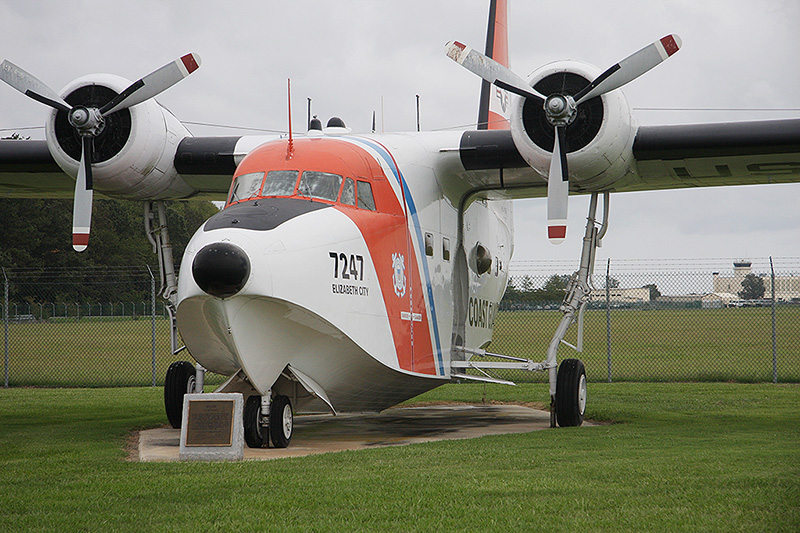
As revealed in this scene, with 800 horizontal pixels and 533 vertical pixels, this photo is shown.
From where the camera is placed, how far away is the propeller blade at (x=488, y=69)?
10867mm

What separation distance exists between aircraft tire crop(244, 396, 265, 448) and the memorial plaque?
0.64 metres

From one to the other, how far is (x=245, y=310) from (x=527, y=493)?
135 inches

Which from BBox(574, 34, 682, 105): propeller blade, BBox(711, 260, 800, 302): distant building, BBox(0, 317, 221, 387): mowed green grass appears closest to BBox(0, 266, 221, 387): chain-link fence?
BBox(0, 317, 221, 387): mowed green grass

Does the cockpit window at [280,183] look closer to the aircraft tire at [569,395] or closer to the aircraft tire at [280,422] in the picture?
the aircraft tire at [280,422]

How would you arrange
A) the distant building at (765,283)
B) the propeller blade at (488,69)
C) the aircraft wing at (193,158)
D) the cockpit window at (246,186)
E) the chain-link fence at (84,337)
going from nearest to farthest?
1. the cockpit window at (246,186)
2. the propeller blade at (488,69)
3. the aircraft wing at (193,158)
4. the distant building at (765,283)
5. the chain-link fence at (84,337)

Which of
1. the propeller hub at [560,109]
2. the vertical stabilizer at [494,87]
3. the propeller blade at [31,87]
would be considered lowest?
the propeller hub at [560,109]

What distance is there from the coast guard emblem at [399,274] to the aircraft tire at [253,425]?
223 centimetres

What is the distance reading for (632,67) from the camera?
1055 centimetres

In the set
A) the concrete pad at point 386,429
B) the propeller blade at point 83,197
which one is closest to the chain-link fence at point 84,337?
the propeller blade at point 83,197

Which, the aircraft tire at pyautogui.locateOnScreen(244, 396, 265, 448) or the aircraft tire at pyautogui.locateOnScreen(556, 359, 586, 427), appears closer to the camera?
the aircraft tire at pyautogui.locateOnScreen(244, 396, 265, 448)

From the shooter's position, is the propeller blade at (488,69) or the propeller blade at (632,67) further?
→ the propeller blade at (488,69)

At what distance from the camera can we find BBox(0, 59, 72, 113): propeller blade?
37.7 feet

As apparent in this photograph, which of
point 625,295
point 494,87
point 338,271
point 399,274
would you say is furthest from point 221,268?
point 625,295

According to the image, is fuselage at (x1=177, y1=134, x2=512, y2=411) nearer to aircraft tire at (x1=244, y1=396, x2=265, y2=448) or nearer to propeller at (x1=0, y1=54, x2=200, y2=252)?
aircraft tire at (x1=244, y1=396, x2=265, y2=448)
